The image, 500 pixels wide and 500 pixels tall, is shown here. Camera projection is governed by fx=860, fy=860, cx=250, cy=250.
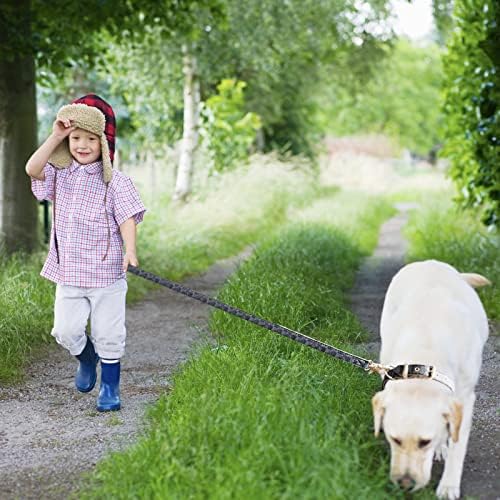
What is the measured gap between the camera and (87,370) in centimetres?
544

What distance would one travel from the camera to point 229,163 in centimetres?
1898

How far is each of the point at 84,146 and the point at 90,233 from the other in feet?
1.70

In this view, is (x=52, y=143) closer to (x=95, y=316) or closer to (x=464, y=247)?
(x=95, y=316)

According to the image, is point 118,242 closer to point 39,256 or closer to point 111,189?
point 111,189

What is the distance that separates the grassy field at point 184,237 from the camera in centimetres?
662

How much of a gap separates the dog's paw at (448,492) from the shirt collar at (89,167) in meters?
2.75

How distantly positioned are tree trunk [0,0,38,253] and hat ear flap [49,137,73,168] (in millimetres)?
4863

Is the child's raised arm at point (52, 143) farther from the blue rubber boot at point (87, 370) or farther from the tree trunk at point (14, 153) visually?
the tree trunk at point (14, 153)

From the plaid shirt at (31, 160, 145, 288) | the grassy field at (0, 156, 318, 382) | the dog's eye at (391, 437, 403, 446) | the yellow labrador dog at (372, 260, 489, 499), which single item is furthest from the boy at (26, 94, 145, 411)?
the dog's eye at (391, 437, 403, 446)

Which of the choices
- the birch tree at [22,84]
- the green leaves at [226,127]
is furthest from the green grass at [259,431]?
the green leaves at [226,127]

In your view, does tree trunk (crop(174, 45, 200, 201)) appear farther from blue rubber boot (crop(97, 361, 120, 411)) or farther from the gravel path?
blue rubber boot (crop(97, 361, 120, 411))

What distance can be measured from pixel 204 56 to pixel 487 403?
12.0 meters

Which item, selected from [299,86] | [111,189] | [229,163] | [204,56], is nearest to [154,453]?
[111,189]

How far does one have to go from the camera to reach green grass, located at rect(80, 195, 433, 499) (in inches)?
134
